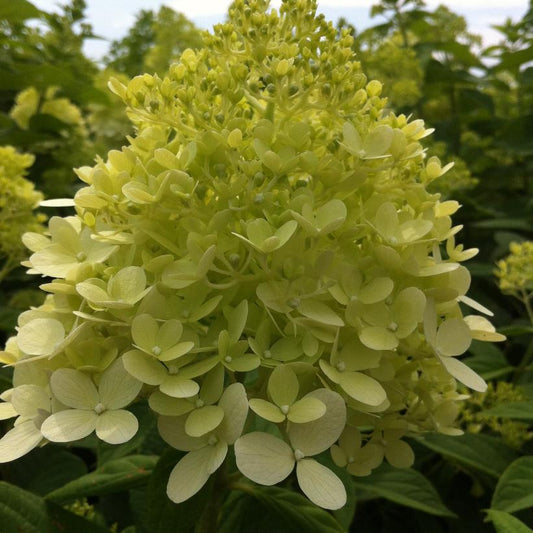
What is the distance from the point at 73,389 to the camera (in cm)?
74

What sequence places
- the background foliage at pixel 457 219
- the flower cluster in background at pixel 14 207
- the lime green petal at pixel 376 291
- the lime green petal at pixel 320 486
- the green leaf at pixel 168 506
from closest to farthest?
the lime green petal at pixel 320 486
the lime green petal at pixel 376 291
the green leaf at pixel 168 506
the background foliage at pixel 457 219
the flower cluster in background at pixel 14 207

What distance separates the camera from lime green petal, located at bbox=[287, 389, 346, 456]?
0.71 meters

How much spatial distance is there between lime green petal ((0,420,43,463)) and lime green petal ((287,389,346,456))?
29 centimetres

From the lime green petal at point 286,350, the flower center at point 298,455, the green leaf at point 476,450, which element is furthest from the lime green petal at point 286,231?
the green leaf at point 476,450

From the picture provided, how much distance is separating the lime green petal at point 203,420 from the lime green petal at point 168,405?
0.03ft

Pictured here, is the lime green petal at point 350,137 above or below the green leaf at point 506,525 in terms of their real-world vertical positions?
above

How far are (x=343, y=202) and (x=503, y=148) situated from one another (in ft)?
5.61

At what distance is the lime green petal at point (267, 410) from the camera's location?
696 millimetres

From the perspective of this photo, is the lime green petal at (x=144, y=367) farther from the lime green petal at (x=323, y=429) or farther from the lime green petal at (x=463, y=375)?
the lime green petal at (x=463, y=375)

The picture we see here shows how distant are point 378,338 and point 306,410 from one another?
124 millimetres

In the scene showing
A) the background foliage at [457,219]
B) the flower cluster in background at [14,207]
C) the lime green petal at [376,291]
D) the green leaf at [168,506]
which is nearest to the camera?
the lime green petal at [376,291]

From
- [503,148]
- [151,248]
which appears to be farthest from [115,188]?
[503,148]

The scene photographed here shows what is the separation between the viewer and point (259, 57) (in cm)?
81

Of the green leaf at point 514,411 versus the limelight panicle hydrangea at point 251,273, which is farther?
the green leaf at point 514,411
